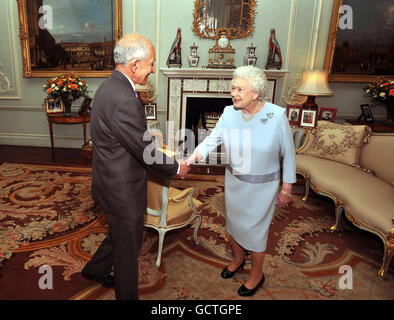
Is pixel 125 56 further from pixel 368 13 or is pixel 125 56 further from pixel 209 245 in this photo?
pixel 368 13

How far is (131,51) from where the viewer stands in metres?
1.67

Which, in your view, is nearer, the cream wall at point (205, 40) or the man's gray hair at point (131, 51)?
the man's gray hair at point (131, 51)

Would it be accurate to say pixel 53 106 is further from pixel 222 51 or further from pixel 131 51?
pixel 131 51

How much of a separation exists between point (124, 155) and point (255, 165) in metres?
0.90

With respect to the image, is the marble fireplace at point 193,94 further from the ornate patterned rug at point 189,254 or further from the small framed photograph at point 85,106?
the ornate patterned rug at point 189,254

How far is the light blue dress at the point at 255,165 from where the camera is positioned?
76.3 inches

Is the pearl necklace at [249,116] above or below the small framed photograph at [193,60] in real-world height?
below

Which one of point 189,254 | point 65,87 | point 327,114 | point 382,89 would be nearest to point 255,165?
point 189,254

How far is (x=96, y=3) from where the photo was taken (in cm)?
538

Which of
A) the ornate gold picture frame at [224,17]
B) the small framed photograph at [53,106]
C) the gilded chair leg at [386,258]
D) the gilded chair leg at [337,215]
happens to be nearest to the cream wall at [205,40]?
the ornate gold picture frame at [224,17]

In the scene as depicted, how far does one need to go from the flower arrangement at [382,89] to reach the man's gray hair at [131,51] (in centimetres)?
452

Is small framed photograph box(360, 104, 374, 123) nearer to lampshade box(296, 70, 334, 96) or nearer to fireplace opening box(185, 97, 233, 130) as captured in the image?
lampshade box(296, 70, 334, 96)

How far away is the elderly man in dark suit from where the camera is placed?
1605mm

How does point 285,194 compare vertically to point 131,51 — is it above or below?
below
